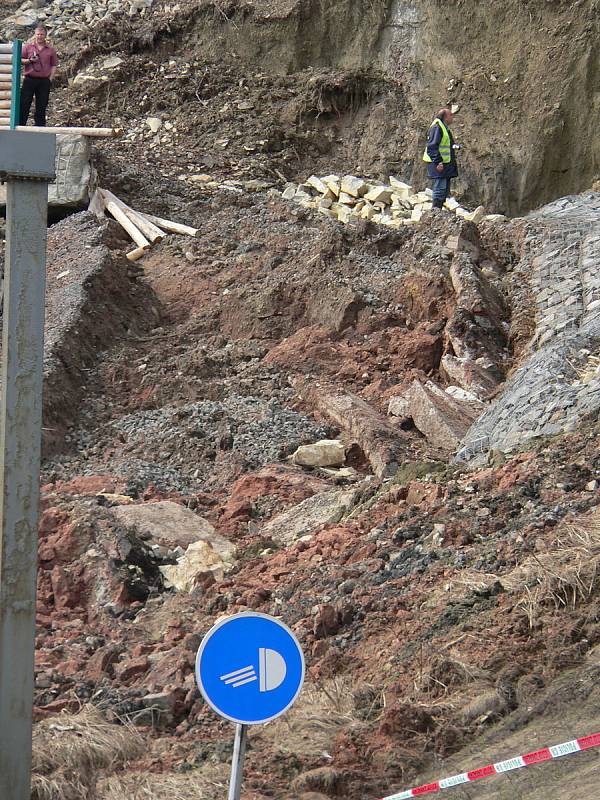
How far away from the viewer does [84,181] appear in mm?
15289

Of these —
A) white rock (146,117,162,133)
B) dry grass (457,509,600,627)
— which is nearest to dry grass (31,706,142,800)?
dry grass (457,509,600,627)

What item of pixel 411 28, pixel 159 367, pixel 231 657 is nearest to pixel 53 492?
pixel 159 367

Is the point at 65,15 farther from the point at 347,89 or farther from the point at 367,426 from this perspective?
the point at 367,426

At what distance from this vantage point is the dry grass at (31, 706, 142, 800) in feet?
15.8

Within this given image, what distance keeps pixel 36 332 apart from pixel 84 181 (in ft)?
36.8

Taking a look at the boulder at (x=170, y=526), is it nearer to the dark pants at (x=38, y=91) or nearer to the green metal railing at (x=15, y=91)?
the green metal railing at (x=15, y=91)

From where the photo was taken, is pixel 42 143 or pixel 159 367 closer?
pixel 42 143

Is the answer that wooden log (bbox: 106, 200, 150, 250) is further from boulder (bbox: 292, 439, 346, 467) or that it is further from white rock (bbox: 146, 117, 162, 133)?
boulder (bbox: 292, 439, 346, 467)

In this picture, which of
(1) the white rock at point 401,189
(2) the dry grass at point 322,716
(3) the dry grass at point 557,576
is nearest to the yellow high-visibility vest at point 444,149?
(1) the white rock at point 401,189

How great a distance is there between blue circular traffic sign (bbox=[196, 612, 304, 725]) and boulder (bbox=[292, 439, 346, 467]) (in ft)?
18.0

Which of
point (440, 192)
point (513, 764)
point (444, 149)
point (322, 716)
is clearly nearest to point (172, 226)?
point (440, 192)

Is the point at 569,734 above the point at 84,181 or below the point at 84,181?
below

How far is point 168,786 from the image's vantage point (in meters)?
4.80

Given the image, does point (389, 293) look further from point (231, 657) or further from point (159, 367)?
point (231, 657)
